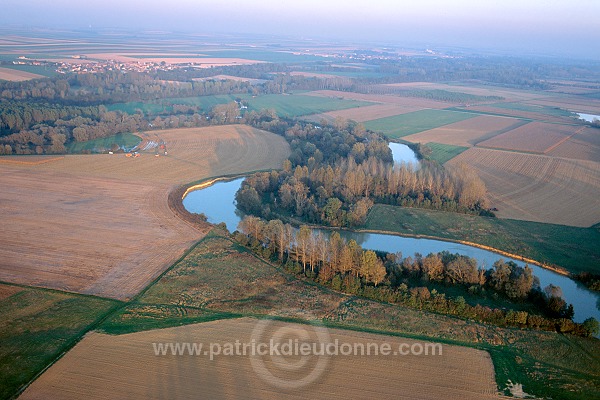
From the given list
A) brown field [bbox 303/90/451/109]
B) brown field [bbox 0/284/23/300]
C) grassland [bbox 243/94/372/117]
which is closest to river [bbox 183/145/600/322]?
brown field [bbox 0/284/23/300]

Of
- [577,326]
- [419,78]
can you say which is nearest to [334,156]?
[577,326]

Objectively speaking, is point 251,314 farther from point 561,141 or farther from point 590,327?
point 561,141

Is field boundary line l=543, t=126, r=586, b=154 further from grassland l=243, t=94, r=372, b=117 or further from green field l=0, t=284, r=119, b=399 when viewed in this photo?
green field l=0, t=284, r=119, b=399

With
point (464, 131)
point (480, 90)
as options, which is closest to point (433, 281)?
point (464, 131)

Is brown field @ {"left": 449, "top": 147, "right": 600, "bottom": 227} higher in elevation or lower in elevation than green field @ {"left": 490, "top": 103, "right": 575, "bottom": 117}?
lower

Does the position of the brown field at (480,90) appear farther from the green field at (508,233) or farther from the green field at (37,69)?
the green field at (37,69)

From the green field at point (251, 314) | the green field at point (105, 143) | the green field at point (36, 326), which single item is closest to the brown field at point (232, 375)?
the green field at point (36, 326)
